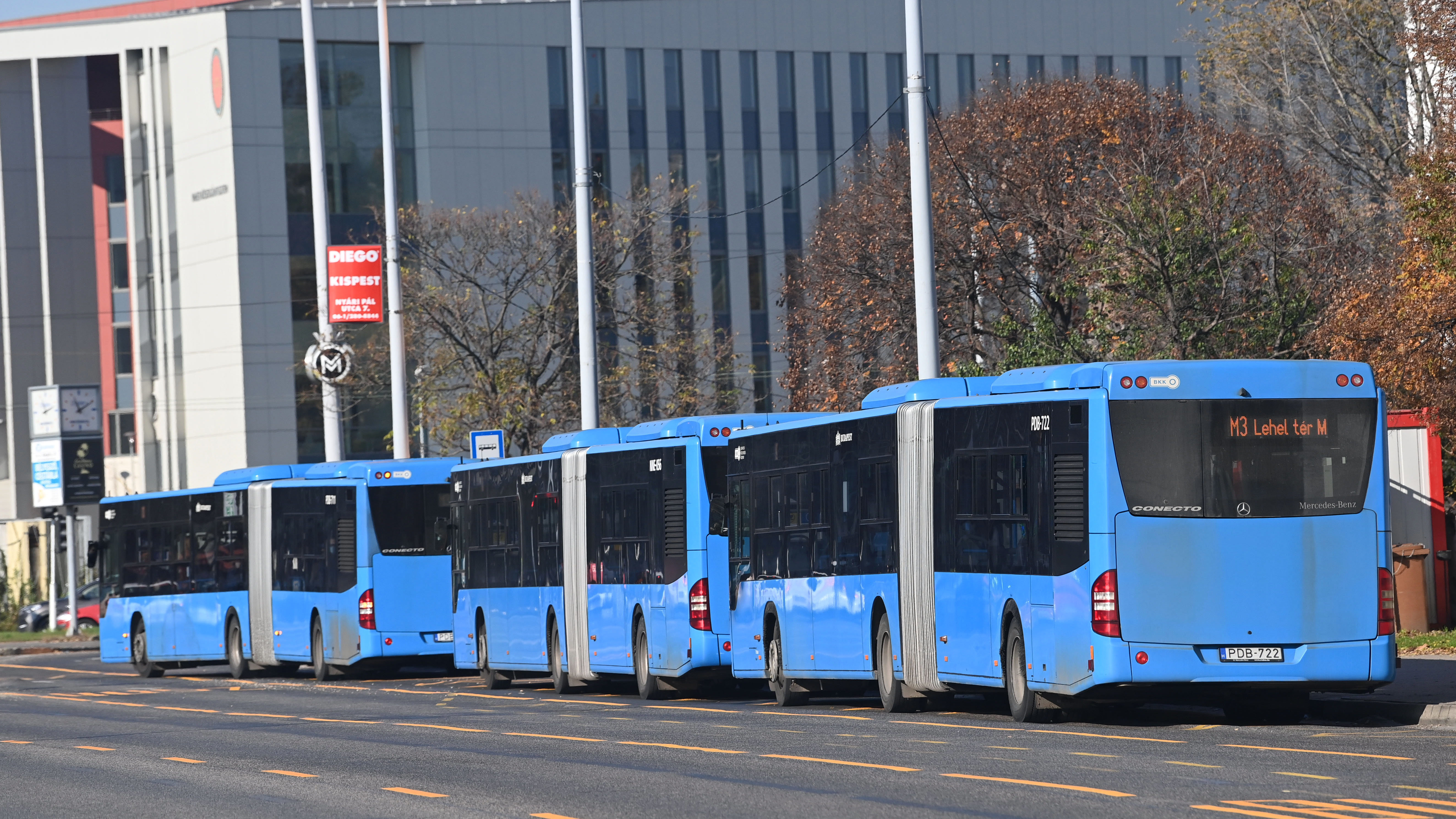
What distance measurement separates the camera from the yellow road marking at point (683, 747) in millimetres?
15969

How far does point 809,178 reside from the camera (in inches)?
2901

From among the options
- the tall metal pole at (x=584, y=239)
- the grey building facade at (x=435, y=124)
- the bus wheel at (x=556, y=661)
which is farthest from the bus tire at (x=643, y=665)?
the grey building facade at (x=435, y=124)

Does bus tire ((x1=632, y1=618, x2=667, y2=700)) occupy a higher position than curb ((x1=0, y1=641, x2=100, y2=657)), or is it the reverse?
bus tire ((x1=632, y1=618, x2=667, y2=700))

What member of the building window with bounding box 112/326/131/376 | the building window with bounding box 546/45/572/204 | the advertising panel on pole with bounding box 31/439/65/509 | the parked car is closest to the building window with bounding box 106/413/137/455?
the building window with bounding box 112/326/131/376

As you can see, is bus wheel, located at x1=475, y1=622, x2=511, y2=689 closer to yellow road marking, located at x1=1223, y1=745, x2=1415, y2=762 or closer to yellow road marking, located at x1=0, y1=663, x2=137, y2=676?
yellow road marking, located at x1=0, y1=663, x2=137, y2=676

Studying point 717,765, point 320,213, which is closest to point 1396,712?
point 717,765

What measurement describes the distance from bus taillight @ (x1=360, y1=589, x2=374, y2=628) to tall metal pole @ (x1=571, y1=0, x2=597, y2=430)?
15.6ft

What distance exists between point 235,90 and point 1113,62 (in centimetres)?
3014

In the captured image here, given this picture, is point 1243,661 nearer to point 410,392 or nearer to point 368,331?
point 410,392

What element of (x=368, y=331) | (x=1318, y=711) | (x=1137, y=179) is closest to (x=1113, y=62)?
(x=368, y=331)

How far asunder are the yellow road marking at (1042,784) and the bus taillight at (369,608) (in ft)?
62.2

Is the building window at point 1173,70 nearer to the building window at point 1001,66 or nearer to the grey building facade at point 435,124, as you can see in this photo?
the grey building facade at point 435,124

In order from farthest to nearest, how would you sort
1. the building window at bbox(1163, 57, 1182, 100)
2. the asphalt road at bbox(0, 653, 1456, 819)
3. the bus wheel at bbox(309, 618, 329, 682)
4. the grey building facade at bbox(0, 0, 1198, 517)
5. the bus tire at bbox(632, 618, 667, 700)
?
the building window at bbox(1163, 57, 1182, 100) → the grey building facade at bbox(0, 0, 1198, 517) → the bus wheel at bbox(309, 618, 329, 682) → the bus tire at bbox(632, 618, 667, 700) → the asphalt road at bbox(0, 653, 1456, 819)

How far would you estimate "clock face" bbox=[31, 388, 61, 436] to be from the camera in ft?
188
